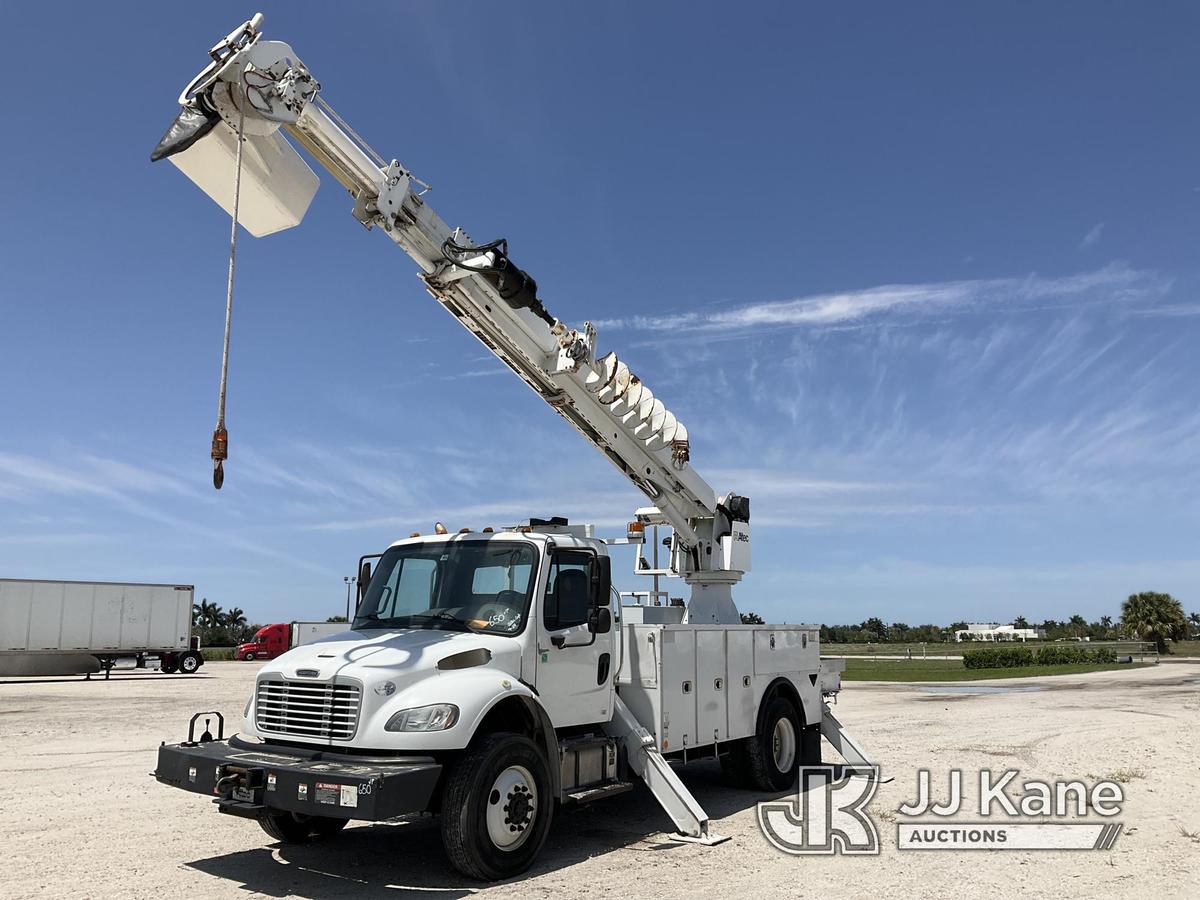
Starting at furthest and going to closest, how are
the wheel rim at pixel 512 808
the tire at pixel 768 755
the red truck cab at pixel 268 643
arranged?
the red truck cab at pixel 268 643 < the tire at pixel 768 755 < the wheel rim at pixel 512 808

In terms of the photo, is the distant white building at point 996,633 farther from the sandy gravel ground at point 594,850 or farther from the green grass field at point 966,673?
the sandy gravel ground at point 594,850

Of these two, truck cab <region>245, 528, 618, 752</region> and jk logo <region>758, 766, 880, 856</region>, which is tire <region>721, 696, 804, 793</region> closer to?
jk logo <region>758, 766, 880, 856</region>

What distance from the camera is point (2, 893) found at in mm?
6406

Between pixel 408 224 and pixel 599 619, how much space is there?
14.4ft

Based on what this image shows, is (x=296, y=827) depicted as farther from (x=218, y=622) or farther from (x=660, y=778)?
(x=218, y=622)

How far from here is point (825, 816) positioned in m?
9.23

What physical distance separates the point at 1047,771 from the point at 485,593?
344 inches

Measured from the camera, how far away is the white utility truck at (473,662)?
6465 mm

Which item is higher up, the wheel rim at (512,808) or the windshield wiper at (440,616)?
the windshield wiper at (440,616)

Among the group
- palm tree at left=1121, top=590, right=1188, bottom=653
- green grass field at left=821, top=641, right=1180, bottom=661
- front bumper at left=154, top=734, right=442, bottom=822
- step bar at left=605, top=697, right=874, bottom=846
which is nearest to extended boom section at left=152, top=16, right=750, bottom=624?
step bar at left=605, top=697, right=874, bottom=846

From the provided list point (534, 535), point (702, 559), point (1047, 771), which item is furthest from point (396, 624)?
point (1047, 771)

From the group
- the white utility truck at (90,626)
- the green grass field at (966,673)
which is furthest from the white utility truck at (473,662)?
the white utility truck at (90,626)

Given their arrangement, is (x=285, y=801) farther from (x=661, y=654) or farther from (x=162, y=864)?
(x=661, y=654)

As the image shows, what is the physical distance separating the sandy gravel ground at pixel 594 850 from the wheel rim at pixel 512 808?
12.5 inches
